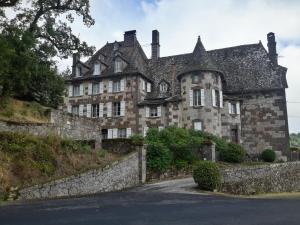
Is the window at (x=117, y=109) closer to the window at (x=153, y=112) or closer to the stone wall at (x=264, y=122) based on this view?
the window at (x=153, y=112)

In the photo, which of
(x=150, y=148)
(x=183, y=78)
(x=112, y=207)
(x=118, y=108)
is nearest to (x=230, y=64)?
(x=183, y=78)

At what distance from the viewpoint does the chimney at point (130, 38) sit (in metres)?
39.0

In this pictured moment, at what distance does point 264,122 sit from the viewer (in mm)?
33812

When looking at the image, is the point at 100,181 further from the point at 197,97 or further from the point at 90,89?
the point at 90,89

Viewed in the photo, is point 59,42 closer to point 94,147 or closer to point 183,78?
point 94,147

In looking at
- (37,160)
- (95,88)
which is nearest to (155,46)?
(95,88)

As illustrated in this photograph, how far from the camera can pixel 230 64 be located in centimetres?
3681

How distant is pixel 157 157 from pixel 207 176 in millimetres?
4941

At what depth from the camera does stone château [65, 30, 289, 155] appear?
32125 mm

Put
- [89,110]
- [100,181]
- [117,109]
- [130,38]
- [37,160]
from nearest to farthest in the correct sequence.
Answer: [37,160] < [100,181] < [117,109] < [89,110] < [130,38]

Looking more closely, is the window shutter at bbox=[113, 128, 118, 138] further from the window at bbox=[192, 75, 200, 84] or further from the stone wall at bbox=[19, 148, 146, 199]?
the stone wall at bbox=[19, 148, 146, 199]

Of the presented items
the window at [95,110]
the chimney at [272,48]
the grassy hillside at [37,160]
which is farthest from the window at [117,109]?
the grassy hillside at [37,160]

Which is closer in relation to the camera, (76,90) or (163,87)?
(163,87)

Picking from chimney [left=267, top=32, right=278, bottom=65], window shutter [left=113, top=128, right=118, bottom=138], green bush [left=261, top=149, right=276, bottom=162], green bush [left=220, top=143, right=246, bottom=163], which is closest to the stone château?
chimney [left=267, top=32, right=278, bottom=65]
